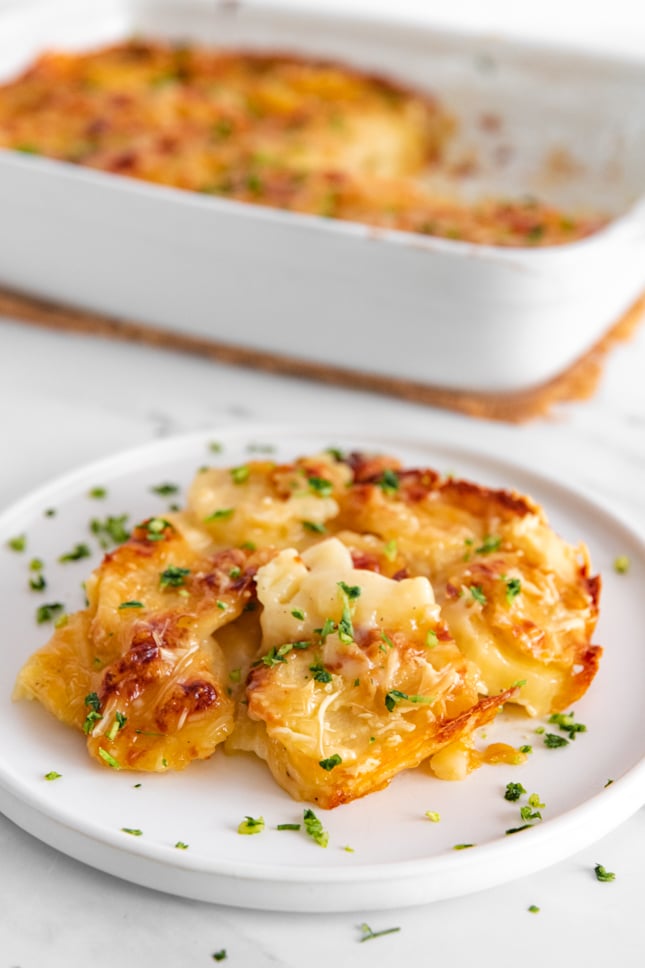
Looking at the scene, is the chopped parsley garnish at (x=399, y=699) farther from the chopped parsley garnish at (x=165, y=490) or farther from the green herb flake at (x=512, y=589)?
the chopped parsley garnish at (x=165, y=490)

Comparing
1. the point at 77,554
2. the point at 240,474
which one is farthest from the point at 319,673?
the point at 77,554

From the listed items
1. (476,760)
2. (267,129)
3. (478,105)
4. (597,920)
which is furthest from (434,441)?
(478,105)

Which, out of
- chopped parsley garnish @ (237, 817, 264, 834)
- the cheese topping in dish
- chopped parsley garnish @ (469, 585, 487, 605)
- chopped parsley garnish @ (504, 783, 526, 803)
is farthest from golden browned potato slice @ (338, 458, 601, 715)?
the cheese topping in dish

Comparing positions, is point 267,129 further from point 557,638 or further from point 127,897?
point 127,897

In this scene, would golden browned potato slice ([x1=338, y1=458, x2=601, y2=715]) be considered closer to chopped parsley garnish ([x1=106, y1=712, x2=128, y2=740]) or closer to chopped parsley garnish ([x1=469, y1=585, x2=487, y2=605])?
chopped parsley garnish ([x1=469, y1=585, x2=487, y2=605])

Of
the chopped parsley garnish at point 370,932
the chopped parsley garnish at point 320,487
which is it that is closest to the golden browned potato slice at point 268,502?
the chopped parsley garnish at point 320,487

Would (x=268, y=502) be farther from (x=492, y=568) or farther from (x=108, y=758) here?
(x=108, y=758)

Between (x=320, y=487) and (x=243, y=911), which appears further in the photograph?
(x=320, y=487)
